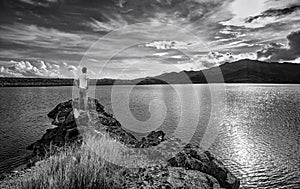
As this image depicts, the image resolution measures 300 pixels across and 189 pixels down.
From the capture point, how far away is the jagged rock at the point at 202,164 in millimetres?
11404

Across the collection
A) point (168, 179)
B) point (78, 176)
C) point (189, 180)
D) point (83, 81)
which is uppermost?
point (83, 81)

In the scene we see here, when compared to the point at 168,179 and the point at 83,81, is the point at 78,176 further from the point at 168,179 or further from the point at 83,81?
the point at 83,81

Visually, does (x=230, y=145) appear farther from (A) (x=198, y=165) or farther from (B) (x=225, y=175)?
(A) (x=198, y=165)

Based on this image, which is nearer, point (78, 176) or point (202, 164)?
point (78, 176)

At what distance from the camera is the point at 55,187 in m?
7.36

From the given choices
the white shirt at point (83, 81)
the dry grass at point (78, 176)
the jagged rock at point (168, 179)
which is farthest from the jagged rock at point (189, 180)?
the white shirt at point (83, 81)

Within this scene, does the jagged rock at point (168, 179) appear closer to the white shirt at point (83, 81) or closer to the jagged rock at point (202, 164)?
the jagged rock at point (202, 164)

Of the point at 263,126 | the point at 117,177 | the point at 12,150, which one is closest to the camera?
the point at 117,177

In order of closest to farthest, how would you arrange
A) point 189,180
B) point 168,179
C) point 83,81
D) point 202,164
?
point 168,179 < point 189,180 < point 202,164 < point 83,81

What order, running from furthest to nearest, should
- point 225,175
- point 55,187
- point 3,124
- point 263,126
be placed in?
point 263,126, point 3,124, point 225,175, point 55,187

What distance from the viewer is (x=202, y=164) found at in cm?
1170

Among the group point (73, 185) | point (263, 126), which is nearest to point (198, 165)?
point (73, 185)

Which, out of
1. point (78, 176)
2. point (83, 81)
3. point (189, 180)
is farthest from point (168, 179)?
point (83, 81)

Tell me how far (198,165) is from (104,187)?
18.6 feet
